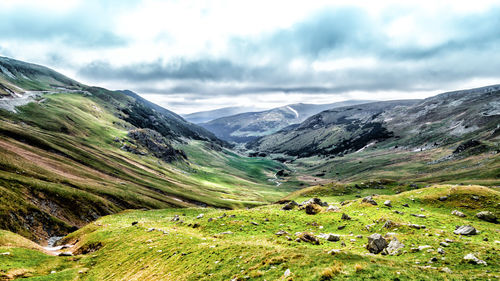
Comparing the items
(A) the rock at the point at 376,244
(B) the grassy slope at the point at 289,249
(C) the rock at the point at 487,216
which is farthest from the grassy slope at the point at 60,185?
(C) the rock at the point at 487,216

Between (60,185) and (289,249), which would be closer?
(289,249)

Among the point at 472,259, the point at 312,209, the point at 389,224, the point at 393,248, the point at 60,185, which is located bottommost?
the point at 60,185

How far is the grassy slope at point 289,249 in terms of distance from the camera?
713 inches

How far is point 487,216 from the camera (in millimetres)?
37062

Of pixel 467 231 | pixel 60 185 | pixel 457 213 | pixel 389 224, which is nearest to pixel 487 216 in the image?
pixel 457 213

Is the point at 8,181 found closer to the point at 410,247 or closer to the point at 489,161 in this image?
the point at 410,247

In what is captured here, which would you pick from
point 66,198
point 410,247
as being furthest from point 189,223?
point 66,198

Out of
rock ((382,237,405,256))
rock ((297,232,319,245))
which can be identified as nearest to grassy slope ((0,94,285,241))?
rock ((297,232,319,245))

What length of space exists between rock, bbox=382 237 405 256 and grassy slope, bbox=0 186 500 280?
A: 2.28 feet

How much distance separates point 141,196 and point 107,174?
29582mm

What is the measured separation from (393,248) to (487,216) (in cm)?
2652

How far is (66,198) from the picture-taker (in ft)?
228

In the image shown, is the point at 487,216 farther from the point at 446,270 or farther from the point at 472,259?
the point at 446,270

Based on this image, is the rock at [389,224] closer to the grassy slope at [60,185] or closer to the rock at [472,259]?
the rock at [472,259]
